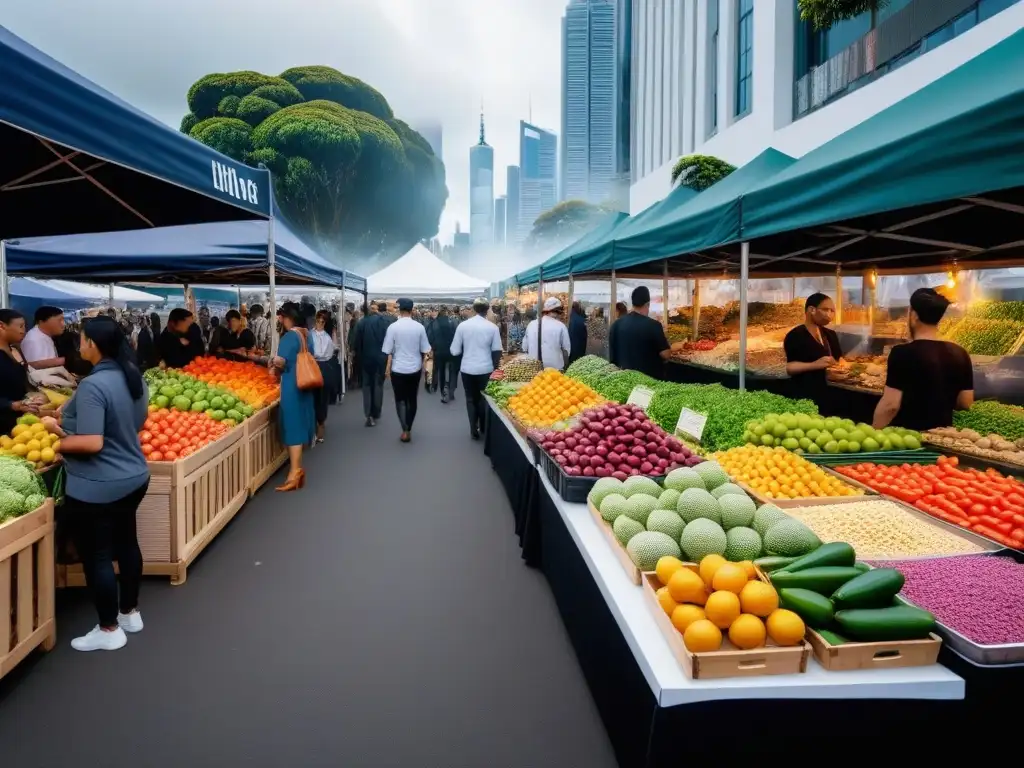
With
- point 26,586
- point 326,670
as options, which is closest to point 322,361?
point 26,586

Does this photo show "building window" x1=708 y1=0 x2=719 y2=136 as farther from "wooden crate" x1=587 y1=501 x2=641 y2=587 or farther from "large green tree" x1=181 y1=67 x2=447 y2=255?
"wooden crate" x1=587 y1=501 x2=641 y2=587

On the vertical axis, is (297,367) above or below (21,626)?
above

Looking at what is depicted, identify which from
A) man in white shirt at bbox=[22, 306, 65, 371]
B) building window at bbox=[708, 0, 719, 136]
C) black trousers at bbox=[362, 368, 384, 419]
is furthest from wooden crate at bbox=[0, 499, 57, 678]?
building window at bbox=[708, 0, 719, 136]

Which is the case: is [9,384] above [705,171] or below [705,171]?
below

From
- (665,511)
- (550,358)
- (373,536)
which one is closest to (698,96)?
(550,358)

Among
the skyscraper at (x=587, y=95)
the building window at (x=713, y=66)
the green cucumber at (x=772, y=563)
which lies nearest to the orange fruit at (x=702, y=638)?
the green cucumber at (x=772, y=563)

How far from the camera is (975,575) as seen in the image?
2527 mm

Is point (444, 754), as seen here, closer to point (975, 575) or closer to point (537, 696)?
point (537, 696)

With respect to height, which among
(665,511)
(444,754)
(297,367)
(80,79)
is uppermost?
(80,79)

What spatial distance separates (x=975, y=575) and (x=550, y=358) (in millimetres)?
7852

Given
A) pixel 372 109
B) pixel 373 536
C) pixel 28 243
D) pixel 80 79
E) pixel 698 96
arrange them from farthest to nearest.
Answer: pixel 372 109 < pixel 698 96 < pixel 28 243 < pixel 373 536 < pixel 80 79

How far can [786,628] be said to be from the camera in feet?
6.99

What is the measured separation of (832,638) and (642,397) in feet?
12.2

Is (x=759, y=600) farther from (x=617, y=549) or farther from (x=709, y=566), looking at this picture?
(x=617, y=549)
